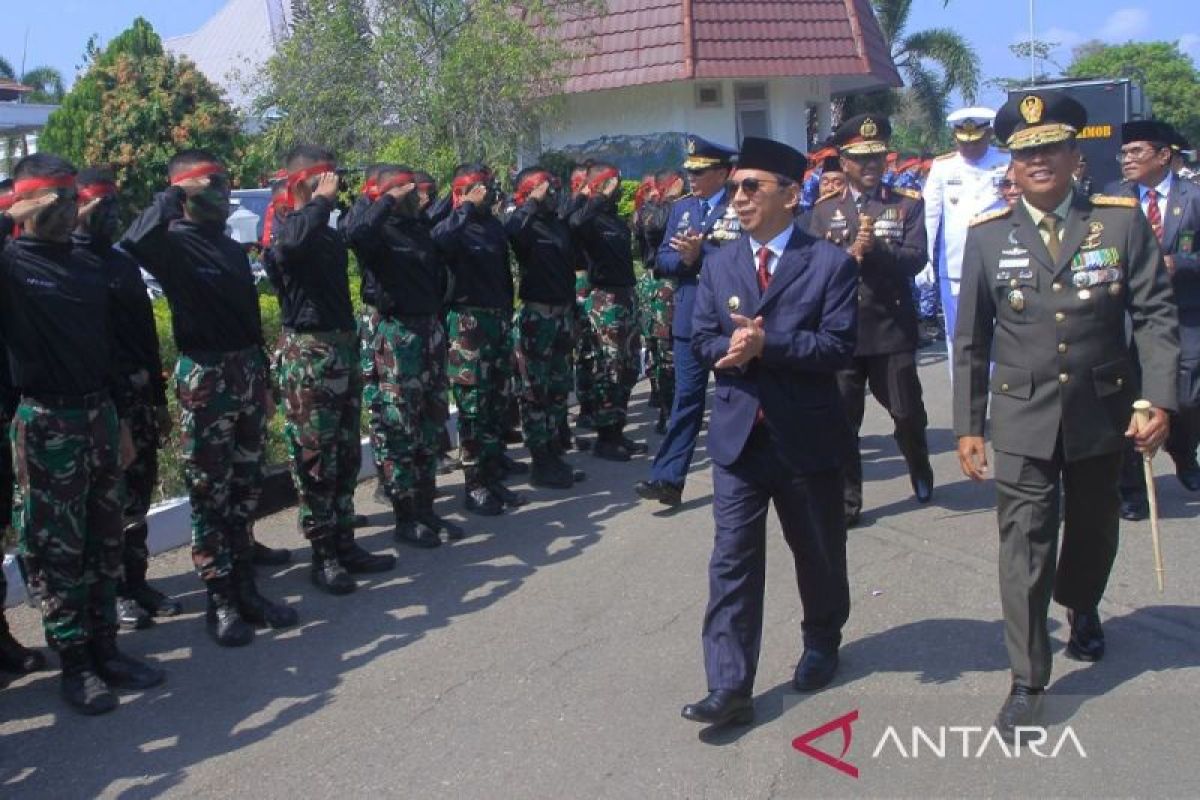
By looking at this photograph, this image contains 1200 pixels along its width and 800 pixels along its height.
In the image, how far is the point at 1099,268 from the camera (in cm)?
425

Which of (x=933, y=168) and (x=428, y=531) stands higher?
(x=933, y=168)

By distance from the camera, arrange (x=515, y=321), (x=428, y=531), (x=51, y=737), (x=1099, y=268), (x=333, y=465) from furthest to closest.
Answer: (x=515, y=321), (x=428, y=531), (x=333, y=465), (x=51, y=737), (x=1099, y=268)

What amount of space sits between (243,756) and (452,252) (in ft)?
11.8

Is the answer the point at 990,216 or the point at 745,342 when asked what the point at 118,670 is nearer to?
the point at 745,342

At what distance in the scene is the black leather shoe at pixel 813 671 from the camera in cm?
450

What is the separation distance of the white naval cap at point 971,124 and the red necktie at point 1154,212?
5.64 feet

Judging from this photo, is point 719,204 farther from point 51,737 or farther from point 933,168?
point 51,737

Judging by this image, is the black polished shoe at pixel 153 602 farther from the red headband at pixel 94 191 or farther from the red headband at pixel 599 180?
the red headband at pixel 599 180

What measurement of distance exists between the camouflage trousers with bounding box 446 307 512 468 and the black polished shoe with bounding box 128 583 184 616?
213cm

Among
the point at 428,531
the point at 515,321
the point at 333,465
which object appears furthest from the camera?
the point at 515,321

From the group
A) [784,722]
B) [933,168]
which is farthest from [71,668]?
[933,168]

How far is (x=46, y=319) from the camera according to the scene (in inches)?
183

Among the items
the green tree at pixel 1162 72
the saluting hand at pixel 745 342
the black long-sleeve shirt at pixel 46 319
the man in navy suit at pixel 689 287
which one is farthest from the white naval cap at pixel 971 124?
the green tree at pixel 1162 72

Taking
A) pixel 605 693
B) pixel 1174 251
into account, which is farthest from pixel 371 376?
pixel 1174 251
